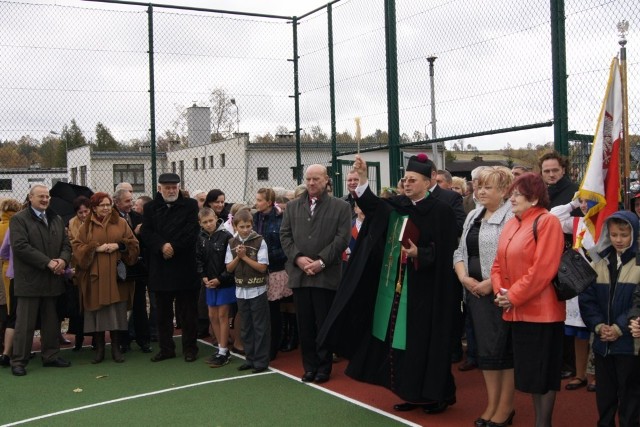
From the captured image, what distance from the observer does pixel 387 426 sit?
5465 millimetres

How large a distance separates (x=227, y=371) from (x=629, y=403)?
4188 millimetres

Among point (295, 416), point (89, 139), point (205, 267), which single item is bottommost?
point (295, 416)

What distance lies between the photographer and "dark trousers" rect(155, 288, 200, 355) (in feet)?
26.9

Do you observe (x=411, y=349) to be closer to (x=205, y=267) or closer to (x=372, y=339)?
(x=372, y=339)

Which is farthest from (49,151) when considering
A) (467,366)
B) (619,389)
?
(619,389)

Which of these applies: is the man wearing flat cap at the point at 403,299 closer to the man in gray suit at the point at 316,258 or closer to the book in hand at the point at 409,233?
the book in hand at the point at 409,233

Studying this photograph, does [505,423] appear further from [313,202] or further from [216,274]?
[216,274]

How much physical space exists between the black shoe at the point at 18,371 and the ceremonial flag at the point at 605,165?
19.7ft

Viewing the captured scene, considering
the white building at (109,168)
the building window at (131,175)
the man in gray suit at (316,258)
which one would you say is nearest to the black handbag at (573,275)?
the man in gray suit at (316,258)

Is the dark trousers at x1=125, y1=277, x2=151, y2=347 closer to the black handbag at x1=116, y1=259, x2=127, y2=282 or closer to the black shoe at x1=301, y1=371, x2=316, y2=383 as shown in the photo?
the black handbag at x1=116, y1=259, x2=127, y2=282

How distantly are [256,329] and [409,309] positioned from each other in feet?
7.82

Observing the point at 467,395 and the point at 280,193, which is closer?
the point at 467,395

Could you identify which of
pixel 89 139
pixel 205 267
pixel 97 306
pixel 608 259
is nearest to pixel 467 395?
pixel 608 259

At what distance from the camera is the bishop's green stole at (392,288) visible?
5.70 m
